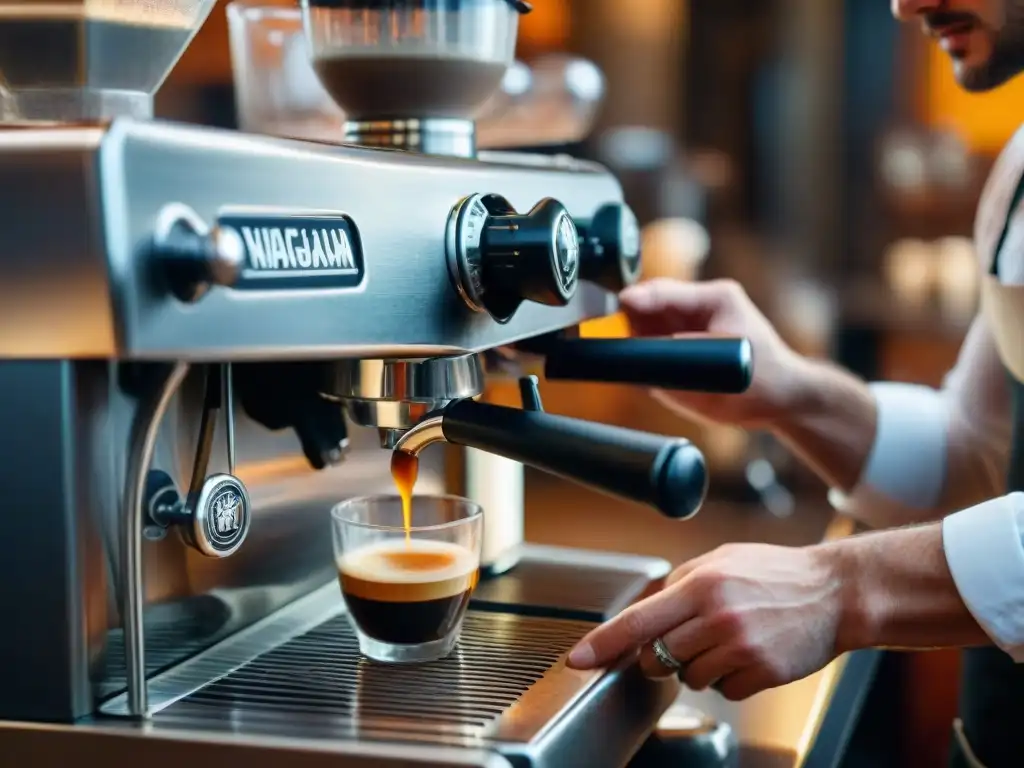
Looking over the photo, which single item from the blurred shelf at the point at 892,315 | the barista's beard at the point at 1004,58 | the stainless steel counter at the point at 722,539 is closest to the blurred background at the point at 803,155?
the blurred shelf at the point at 892,315

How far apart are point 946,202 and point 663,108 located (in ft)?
2.51

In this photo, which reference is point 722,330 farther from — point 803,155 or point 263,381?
point 803,155

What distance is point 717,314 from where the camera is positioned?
1049mm

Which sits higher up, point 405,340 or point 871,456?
point 405,340

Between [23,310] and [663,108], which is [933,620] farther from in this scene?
[663,108]

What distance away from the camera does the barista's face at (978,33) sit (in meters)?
0.98

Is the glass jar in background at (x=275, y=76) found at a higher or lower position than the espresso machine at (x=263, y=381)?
higher

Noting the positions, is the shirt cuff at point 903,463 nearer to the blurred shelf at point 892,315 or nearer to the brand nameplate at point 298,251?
the brand nameplate at point 298,251

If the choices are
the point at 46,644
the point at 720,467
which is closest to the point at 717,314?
the point at 46,644

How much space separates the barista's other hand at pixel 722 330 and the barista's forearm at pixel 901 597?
0.26 meters

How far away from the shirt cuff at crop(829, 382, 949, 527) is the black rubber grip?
2.06 ft

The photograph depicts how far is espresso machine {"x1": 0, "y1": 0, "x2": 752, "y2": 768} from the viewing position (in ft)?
1.59

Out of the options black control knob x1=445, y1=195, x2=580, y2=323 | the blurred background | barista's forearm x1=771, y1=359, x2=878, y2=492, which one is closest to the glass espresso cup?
black control knob x1=445, y1=195, x2=580, y2=323

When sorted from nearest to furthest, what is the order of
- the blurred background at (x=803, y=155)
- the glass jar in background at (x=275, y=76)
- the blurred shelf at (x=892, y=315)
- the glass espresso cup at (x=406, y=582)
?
1. the glass espresso cup at (x=406, y=582)
2. the glass jar in background at (x=275, y=76)
3. the blurred shelf at (x=892, y=315)
4. the blurred background at (x=803, y=155)
